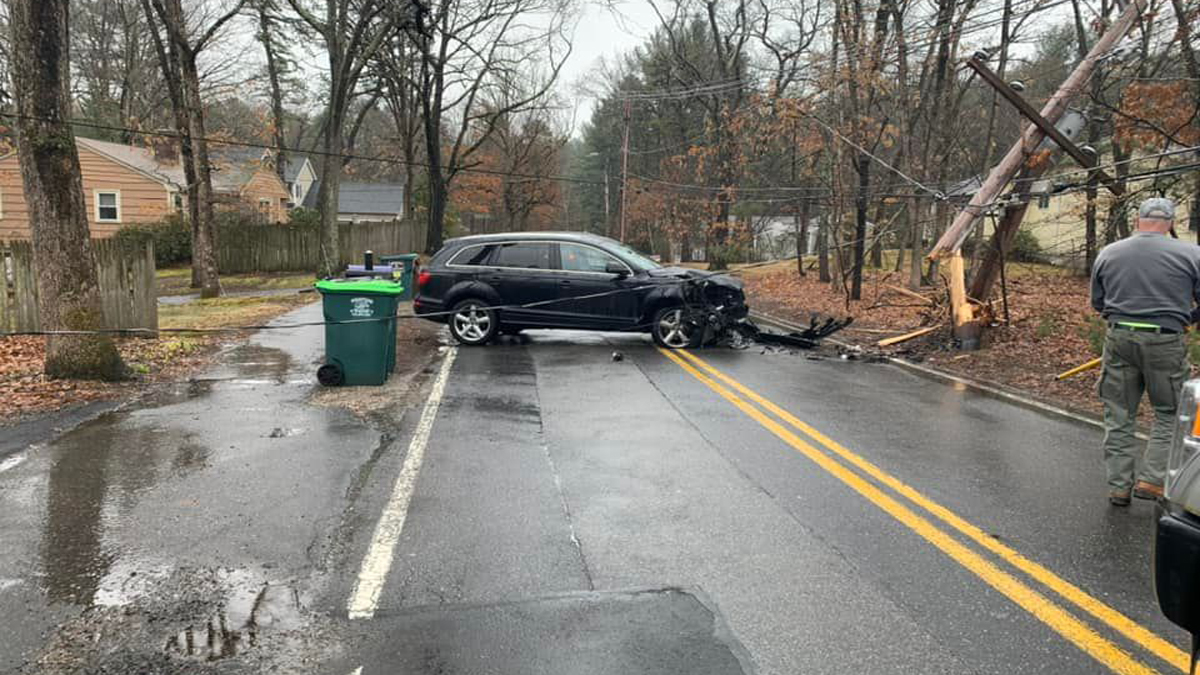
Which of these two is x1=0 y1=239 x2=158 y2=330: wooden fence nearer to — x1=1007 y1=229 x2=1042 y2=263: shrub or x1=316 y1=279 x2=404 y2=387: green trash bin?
x1=316 y1=279 x2=404 y2=387: green trash bin

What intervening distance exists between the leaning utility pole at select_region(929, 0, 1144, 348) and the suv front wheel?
702cm

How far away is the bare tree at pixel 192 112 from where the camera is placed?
810 inches

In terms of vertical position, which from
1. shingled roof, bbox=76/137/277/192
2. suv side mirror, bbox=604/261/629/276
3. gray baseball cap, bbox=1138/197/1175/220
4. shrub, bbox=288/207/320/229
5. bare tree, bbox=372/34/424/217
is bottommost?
suv side mirror, bbox=604/261/629/276

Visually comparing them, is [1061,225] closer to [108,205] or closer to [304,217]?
[304,217]

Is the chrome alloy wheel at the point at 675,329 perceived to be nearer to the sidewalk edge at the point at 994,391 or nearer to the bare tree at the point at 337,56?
the sidewalk edge at the point at 994,391

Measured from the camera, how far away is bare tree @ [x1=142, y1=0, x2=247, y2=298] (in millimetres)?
20578

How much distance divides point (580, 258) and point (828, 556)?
29.2 feet

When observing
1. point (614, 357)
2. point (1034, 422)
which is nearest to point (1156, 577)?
point (1034, 422)

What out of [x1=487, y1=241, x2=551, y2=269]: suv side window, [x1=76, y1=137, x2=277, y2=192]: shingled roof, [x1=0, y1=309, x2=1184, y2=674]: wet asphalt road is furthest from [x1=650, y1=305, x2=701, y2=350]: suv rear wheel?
[x1=76, y1=137, x2=277, y2=192]: shingled roof

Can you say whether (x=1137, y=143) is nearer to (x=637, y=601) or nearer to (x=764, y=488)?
(x=764, y=488)

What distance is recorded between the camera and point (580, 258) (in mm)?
12859

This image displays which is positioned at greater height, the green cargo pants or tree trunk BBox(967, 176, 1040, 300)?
tree trunk BBox(967, 176, 1040, 300)

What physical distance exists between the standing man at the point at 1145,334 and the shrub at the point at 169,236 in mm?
33571

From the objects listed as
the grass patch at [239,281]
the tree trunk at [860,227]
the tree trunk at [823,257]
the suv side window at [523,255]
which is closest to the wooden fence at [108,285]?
the suv side window at [523,255]
